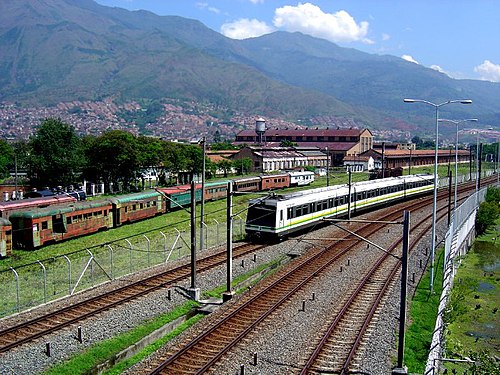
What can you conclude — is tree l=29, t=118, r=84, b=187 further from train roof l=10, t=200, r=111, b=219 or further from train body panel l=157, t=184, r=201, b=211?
train roof l=10, t=200, r=111, b=219

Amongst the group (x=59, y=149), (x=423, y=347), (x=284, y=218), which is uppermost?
(x=59, y=149)

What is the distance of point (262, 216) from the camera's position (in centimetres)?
3491

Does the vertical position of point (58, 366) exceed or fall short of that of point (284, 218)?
it falls short

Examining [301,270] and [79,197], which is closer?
[301,270]

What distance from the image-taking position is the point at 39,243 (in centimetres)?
3572

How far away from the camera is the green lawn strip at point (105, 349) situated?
16.9 metres

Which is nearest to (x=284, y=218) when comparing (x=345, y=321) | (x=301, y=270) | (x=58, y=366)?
(x=301, y=270)

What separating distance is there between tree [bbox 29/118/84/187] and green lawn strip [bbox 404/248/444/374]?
156ft

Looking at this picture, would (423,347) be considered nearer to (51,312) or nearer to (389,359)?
(389,359)

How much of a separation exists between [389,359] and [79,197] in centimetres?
4615

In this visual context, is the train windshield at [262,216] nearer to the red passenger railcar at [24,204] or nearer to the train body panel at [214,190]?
the red passenger railcar at [24,204]

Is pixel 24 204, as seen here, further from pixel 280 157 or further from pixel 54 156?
pixel 280 157

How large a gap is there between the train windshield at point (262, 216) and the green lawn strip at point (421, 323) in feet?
34.2

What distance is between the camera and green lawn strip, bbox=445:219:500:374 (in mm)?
20688
